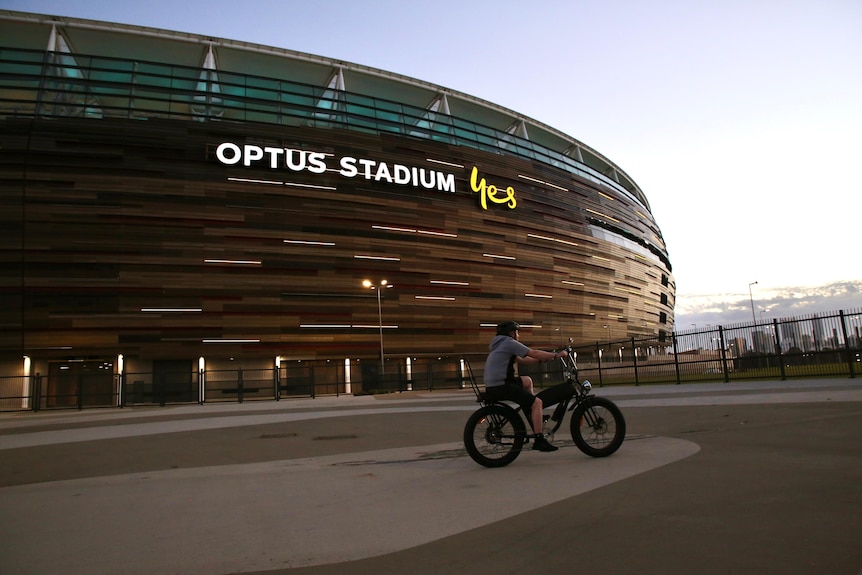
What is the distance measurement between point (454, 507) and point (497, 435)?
1804 mm

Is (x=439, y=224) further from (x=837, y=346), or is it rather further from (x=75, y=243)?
A: (x=837, y=346)

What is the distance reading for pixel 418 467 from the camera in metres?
5.97

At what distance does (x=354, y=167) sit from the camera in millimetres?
37938

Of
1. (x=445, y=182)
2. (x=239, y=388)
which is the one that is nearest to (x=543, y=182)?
(x=445, y=182)

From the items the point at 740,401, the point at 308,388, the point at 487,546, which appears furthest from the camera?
the point at 308,388

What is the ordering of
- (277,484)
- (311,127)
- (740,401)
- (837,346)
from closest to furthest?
(277,484), (740,401), (837,346), (311,127)

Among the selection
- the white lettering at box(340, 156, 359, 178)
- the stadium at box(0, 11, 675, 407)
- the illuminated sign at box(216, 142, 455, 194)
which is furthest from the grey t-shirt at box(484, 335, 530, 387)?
the white lettering at box(340, 156, 359, 178)

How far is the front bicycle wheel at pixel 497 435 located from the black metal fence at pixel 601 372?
412 inches

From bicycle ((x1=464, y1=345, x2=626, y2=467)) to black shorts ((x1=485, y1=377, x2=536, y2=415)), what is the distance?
0.07 m

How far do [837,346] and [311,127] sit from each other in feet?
106

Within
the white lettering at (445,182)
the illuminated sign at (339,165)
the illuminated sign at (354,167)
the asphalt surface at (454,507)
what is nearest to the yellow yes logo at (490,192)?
the illuminated sign at (354,167)

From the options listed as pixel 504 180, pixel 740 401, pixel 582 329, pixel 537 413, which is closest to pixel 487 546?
pixel 537 413

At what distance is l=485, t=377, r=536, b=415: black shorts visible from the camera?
5828 mm

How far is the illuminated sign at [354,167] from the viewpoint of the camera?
35.2 m
